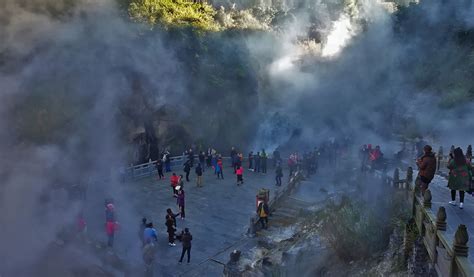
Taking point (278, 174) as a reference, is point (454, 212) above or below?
below

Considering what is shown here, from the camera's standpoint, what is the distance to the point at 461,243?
206 inches

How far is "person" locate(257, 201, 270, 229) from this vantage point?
44.5 ft

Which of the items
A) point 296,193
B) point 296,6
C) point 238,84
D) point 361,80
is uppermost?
point 296,6

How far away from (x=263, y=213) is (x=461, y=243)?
8.70 m

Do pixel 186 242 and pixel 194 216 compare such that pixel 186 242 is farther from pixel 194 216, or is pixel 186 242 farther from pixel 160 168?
pixel 160 168

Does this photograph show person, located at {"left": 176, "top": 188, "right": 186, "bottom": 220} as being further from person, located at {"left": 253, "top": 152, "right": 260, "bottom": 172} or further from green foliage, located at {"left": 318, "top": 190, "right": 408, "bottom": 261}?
person, located at {"left": 253, "top": 152, "right": 260, "bottom": 172}

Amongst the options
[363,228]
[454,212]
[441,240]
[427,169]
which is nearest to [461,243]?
[441,240]

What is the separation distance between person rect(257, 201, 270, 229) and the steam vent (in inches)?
1.7

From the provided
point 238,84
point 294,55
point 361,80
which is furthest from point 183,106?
point 361,80

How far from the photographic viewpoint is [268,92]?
35031 mm

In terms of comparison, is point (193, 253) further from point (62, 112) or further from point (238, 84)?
point (238, 84)

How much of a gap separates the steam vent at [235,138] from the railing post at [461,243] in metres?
0.02

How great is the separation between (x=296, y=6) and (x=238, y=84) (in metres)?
19.1

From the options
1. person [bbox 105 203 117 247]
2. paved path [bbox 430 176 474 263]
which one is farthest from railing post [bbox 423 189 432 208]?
person [bbox 105 203 117 247]
